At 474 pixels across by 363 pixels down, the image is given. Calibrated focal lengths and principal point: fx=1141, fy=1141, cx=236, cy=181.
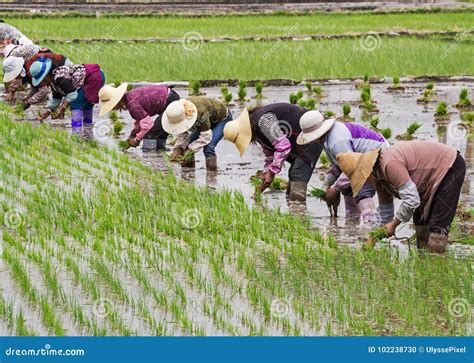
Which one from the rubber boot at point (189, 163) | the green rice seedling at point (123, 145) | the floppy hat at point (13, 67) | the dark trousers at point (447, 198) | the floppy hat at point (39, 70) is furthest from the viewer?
the floppy hat at point (13, 67)

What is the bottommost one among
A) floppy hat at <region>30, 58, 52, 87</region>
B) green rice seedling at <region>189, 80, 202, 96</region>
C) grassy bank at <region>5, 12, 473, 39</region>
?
green rice seedling at <region>189, 80, 202, 96</region>

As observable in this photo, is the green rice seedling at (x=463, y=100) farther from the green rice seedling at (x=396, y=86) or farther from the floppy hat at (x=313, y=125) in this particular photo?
the floppy hat at (x=313, y=125)

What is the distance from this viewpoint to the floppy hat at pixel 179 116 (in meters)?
9.30

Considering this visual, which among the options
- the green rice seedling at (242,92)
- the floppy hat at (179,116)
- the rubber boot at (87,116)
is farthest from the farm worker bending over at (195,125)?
the green rice seedling at (242,92)

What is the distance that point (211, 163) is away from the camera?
32.3ft

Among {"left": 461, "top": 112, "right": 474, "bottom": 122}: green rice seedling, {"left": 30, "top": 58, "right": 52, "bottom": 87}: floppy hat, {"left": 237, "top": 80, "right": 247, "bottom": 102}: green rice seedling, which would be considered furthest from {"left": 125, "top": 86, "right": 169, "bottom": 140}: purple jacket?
{"left": 237, "top": 80, "right": 247, "bottom": 102}: green rice seedling

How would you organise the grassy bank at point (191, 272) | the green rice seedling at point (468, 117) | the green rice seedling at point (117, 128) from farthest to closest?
the green rice seedling at point (468, 117) → the green rice seedling at point (117, 128) → the grassy bank at point (191, 272)

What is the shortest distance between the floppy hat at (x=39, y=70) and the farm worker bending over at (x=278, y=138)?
3903 mm

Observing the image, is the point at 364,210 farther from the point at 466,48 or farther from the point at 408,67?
the point at 466,48

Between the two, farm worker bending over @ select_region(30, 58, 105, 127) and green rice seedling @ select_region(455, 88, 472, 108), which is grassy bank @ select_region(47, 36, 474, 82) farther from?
farm worker bending over @ select_region(30, 58, 105, 127)

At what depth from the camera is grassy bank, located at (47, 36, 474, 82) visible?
16.3m

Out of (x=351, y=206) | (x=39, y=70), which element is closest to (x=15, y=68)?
(x=39, y=70)

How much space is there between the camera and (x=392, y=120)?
40.7 feet

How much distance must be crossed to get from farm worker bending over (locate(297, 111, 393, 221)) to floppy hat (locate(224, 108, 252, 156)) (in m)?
0.55
